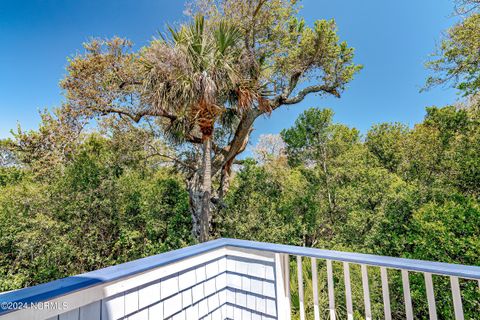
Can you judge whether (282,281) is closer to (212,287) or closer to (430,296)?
(212,287)

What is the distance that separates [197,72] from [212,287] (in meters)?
4.75

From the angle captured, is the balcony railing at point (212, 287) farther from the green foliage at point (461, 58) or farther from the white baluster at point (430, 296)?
the green foliage at point (461, 58)

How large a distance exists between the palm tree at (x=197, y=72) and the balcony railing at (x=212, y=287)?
406 centimetres

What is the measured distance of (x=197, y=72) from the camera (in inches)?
223

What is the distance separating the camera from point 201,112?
6.18 metres

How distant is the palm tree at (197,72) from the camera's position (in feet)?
18.2

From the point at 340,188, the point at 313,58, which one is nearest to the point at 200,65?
the point at 313,58

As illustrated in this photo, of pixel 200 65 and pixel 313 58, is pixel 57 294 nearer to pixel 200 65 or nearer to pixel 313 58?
pixel 200 65

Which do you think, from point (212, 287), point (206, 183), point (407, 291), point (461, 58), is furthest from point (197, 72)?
point (461, 58)

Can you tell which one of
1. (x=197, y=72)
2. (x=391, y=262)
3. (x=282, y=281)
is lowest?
(x=282, y=281)

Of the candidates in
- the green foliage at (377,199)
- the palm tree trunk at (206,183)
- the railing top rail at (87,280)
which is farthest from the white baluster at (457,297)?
the palm tree trunk at (206,183)

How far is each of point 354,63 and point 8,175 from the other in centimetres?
1827

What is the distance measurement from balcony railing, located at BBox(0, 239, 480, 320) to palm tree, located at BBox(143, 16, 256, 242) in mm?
4059

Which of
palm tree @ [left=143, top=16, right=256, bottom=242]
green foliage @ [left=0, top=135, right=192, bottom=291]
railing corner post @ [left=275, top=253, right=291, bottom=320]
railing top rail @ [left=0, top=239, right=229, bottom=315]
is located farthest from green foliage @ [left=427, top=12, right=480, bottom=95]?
green foliage @ [left=0, top=135, right=192, bottom=291]
